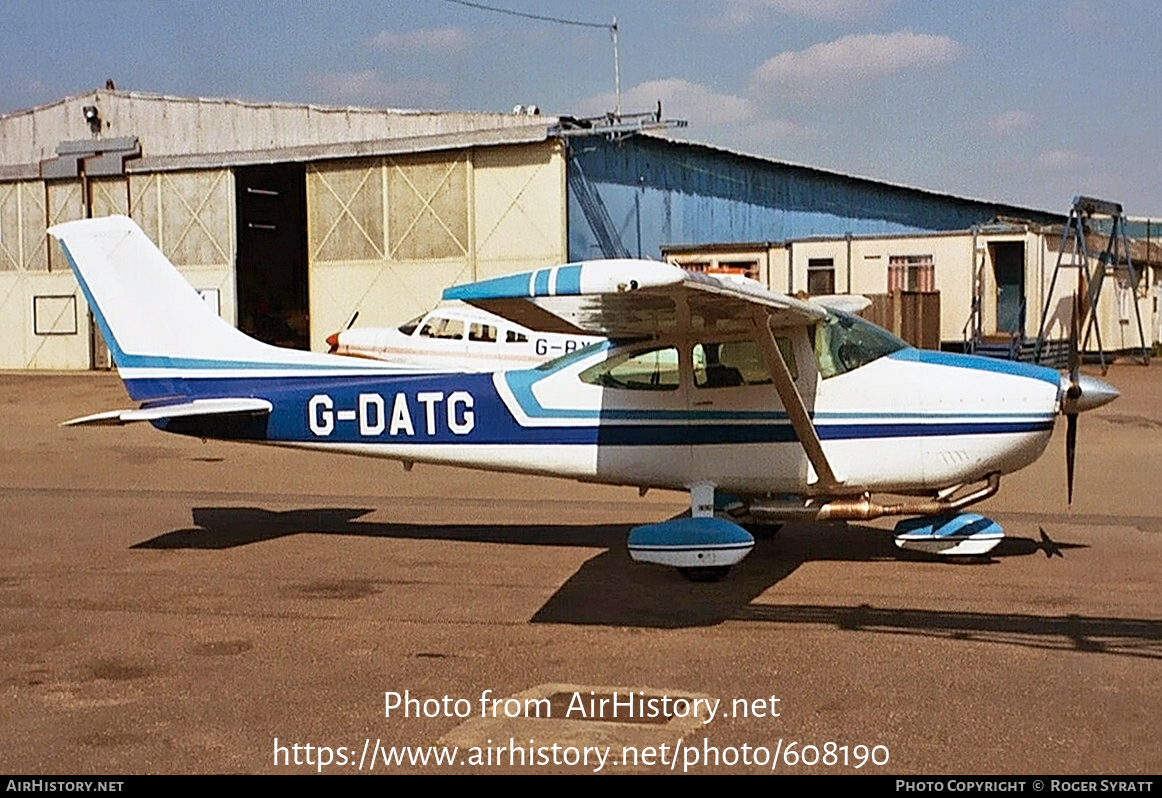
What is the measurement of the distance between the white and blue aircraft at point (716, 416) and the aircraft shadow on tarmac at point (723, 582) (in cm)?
38

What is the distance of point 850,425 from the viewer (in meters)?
9.59

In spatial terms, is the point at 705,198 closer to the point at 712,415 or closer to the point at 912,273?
the point at 912,273

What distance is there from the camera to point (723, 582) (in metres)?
9.27

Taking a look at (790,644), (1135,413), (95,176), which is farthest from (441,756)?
(95,176)

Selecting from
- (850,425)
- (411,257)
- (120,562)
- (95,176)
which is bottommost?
(120,562)

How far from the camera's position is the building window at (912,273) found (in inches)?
1254

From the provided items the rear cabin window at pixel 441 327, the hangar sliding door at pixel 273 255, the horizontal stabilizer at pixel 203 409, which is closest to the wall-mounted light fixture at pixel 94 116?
the hangar sliding door at pixel 273 255

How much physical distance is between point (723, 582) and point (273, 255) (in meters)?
32.4

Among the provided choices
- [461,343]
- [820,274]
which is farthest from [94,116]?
[461,343]

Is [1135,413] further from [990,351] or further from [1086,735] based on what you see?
[1086,735]

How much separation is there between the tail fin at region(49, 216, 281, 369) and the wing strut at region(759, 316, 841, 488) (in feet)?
15.6

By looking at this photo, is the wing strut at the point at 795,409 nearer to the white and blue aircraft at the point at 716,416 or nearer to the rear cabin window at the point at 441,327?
the white and blue aircraft at the point at 716,416

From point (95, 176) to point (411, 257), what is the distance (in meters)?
11.3

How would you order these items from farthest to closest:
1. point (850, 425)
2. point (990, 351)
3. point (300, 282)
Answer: point (300, 282) < point (990, 351) < point (850, 425)
